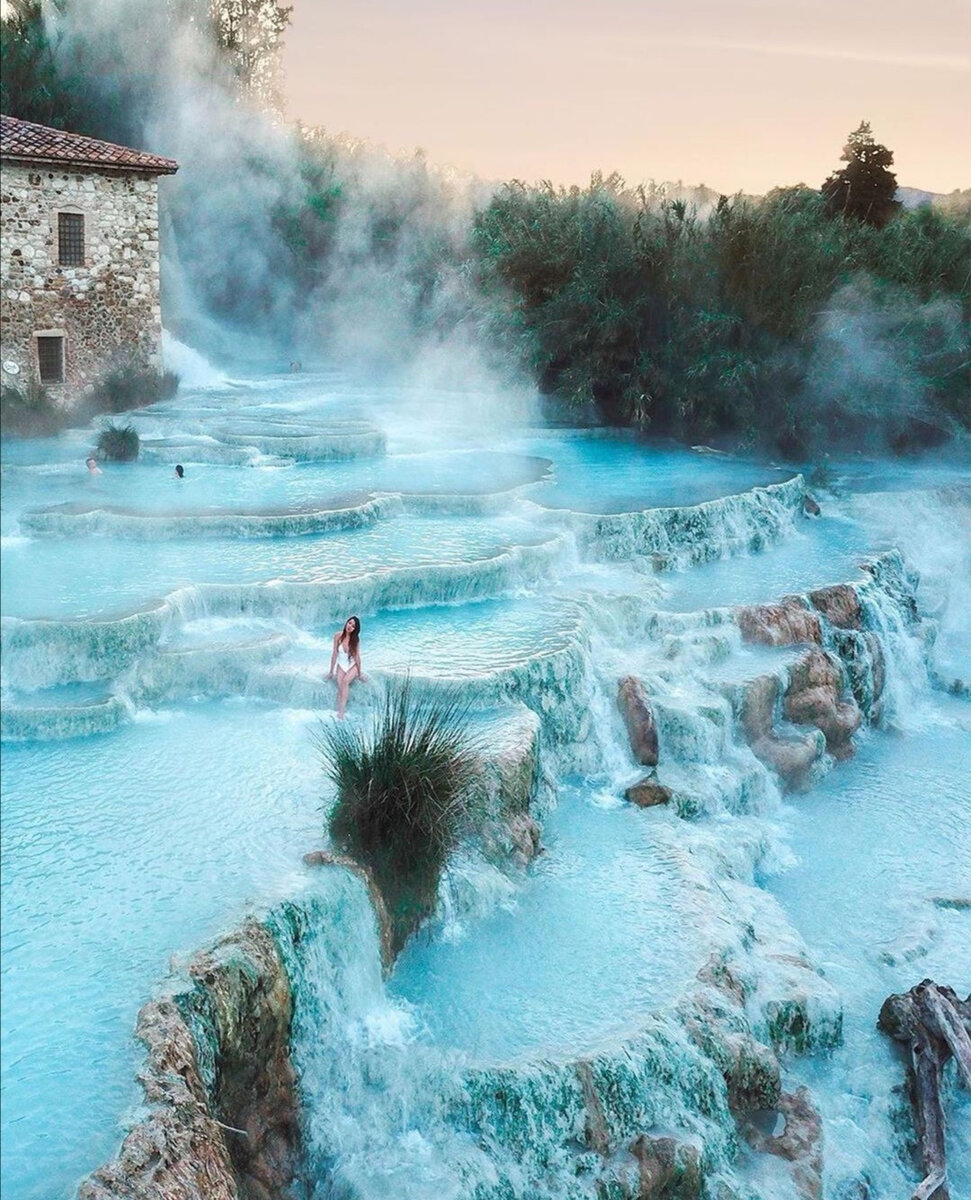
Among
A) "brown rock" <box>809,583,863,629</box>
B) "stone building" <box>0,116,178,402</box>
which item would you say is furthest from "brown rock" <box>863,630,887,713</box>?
"stone building" <box>0,116,178,402</box>

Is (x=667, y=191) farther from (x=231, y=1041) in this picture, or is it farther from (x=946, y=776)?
(x=231, y=1041)

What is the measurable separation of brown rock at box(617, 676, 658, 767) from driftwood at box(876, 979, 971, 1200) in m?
2.74

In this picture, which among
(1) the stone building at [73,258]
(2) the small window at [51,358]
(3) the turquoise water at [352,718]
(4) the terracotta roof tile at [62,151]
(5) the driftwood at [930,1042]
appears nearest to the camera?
(3) the turquoise water at [352,718]

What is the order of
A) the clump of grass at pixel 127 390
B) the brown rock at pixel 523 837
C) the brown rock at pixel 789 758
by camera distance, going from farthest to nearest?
the clump of grass at pixel 127 390 < the brown rock at pixel 789 758 < the brown rock at pixel 523 837

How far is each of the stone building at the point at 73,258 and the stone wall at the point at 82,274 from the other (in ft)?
0.04

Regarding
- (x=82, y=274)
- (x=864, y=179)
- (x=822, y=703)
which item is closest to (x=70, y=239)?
(x=82, y=274)

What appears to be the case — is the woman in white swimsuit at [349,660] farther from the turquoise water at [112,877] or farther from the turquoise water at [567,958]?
the turquoise water at [567,958]

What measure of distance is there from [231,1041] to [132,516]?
22.7 ft

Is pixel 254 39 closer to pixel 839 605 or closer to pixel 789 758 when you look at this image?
pixel 839 605

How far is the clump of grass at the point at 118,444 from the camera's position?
43.9ft

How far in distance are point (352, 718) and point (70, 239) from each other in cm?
972

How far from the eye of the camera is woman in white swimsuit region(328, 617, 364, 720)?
26.2ft

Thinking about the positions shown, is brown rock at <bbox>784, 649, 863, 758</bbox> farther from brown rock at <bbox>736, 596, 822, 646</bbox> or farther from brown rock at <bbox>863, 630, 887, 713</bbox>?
brown rock at <bbox>863, 630, 887, 713</bbox>

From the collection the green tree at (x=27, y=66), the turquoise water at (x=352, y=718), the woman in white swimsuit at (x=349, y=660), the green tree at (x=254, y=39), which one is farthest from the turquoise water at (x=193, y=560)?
the green tree at (x=254, y=39)
